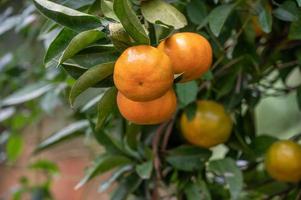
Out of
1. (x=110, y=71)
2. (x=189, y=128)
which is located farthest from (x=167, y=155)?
(x=110, y=71)

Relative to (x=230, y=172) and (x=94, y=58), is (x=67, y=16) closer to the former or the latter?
(x=94, y=58)

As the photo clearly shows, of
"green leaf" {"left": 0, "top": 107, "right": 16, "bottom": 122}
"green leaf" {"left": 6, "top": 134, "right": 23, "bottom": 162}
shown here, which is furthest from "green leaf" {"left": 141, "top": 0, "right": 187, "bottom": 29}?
"green leaf" {"left": 6, "top": 134, "right": 23, "bottom": 162}

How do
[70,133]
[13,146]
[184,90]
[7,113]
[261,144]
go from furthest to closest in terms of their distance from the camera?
[13,146], [7,113], [70,133], [261,144], [184,90]

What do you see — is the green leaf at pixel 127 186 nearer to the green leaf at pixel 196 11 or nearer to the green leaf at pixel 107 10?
the green leaf at pixel 196 11

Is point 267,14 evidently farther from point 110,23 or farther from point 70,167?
point 70,167

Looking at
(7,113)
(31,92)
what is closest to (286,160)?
(31,92)

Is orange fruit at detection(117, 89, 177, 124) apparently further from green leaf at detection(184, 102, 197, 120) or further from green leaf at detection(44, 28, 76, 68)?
green leaf at detection(184, 102, 197, 120)

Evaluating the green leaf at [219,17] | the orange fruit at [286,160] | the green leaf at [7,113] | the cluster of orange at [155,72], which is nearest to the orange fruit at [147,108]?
the cluster of orange at [155,72]
